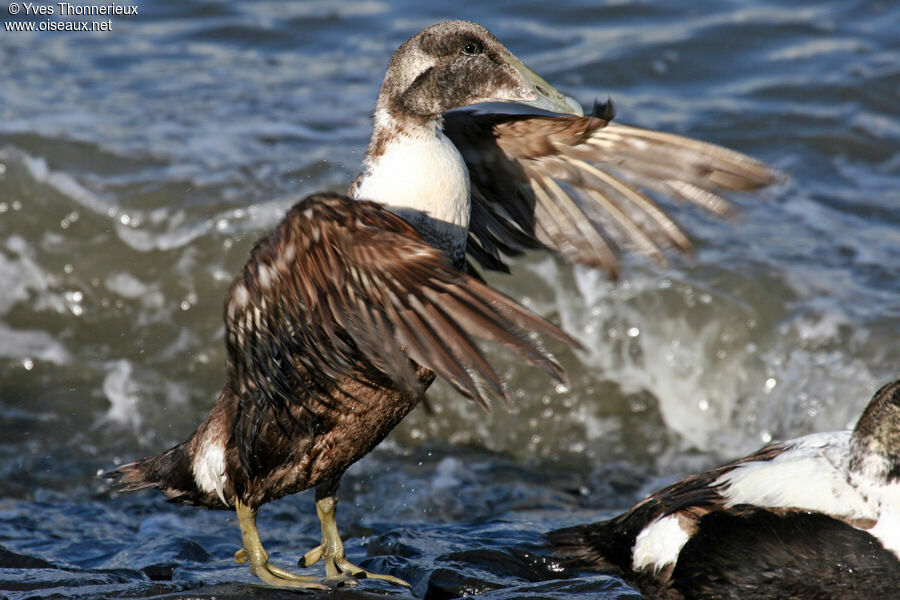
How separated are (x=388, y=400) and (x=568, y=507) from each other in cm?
180

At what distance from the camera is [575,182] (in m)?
4.10

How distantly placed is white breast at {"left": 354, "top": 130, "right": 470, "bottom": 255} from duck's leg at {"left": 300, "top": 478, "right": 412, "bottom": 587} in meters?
1.06

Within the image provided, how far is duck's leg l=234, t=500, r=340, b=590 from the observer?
375 centimetres

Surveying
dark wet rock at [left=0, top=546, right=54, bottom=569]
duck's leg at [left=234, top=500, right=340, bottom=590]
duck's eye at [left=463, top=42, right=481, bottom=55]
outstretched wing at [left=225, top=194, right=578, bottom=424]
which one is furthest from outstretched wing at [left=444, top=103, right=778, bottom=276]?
dark wet rock at [left=0, top=546, right=54, bottom=569]

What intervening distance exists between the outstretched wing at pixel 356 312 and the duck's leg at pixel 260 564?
22.5 inches

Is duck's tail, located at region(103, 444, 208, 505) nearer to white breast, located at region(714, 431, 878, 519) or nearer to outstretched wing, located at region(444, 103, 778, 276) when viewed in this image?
outstretched wing, located at region(444, 103, 778, 276)

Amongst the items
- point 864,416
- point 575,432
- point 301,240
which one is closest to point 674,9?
point 575,432

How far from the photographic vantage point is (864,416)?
12.1 ft

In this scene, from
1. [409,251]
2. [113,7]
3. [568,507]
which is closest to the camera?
[409,251]

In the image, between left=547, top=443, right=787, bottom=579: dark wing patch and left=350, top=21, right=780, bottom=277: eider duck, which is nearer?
left=350, top=21, right=780, bottom=277: eider duck

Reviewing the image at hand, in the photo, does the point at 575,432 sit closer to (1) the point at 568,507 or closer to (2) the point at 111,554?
(1) the point at 568,507

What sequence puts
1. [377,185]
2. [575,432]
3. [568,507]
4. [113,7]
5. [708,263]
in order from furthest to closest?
[113,7] → [708,263] → [575,432] → [568,507] → [377,185]

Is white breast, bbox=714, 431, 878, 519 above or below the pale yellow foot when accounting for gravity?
above

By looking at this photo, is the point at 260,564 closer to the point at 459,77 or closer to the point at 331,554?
the point at 331,554
